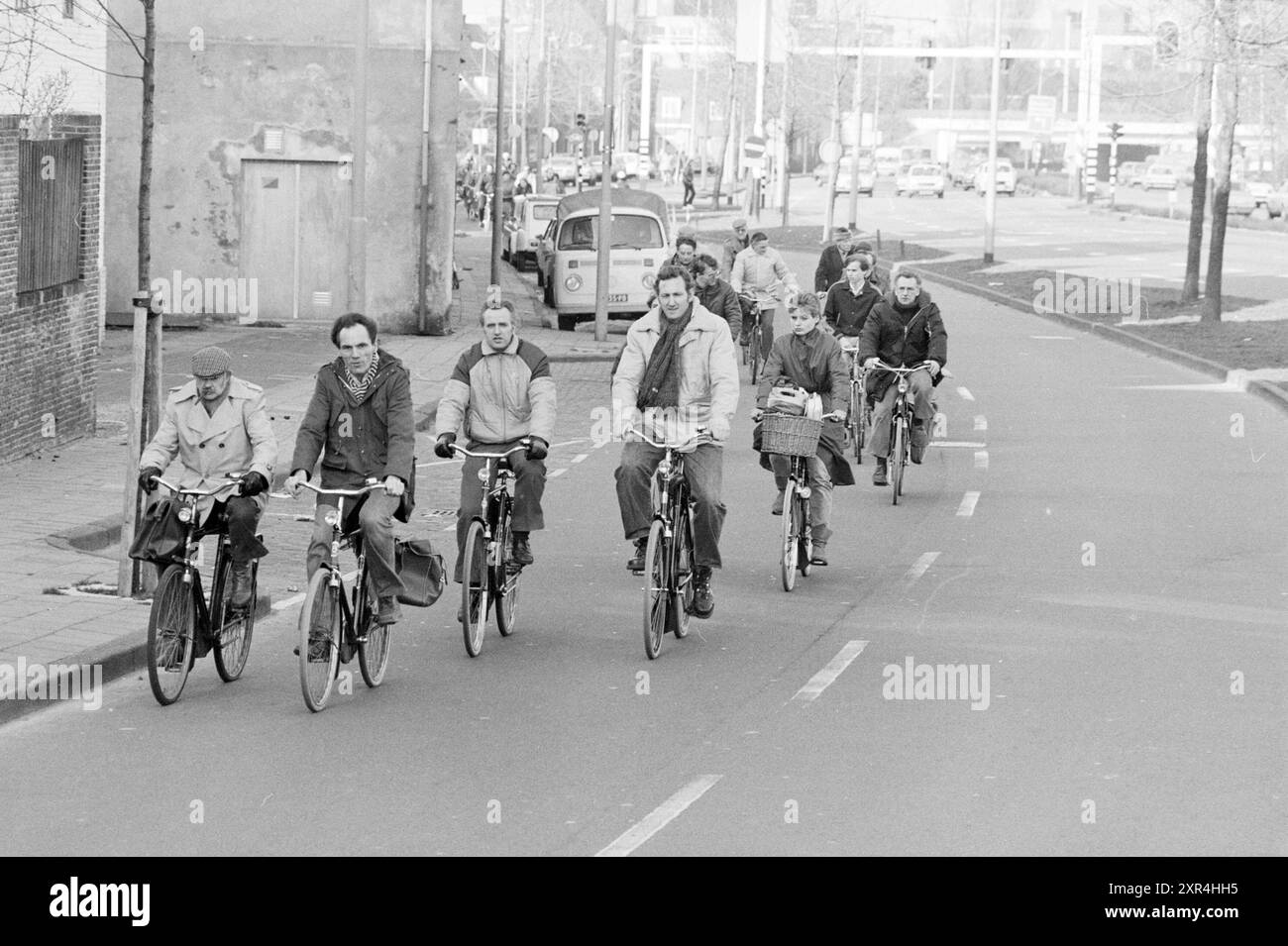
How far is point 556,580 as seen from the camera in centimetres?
1219

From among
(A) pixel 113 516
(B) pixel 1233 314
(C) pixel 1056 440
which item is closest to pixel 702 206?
(B) pixel 1233 314

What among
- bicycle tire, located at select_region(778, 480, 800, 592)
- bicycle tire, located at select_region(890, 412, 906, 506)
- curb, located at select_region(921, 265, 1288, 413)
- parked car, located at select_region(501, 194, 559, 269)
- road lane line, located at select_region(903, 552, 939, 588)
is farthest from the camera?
parked car, located at select_region(501, 194, 559, 269)

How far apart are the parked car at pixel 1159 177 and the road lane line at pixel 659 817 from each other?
318 feet

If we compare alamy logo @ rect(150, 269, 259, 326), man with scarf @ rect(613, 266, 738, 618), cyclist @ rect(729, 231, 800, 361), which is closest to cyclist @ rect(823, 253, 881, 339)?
cyclist @ rect(729, 231, 800, 361)

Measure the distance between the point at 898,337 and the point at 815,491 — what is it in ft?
13.0

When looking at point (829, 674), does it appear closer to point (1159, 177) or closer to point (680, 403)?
point (680, 403)

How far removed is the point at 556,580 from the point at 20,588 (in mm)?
3130

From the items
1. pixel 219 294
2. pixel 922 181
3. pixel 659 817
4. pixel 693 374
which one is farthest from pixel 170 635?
pixel 922 181

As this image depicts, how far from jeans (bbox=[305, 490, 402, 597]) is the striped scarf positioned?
48 cm

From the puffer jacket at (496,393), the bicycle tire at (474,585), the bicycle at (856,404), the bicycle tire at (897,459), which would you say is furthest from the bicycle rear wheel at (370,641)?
the bicycle at (856,404)

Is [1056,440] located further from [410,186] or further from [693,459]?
[410,186]

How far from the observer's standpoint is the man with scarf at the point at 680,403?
1041 cm

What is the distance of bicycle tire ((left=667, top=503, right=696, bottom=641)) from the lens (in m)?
10.3

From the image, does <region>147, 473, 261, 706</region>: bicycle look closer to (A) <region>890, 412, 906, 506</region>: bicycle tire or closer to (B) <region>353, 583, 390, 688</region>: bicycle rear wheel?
(B) <region>353, 583, 390, 688</region>: bicycle rear wheel
